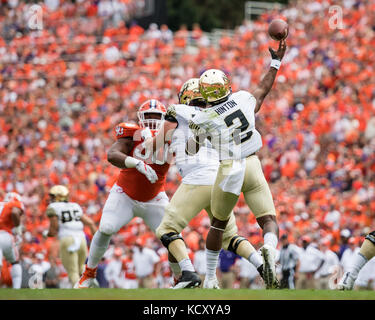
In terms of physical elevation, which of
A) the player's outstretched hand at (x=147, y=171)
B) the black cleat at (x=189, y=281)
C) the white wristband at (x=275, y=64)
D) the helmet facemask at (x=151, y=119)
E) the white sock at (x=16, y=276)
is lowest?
the white sock at (x=16, y=276)

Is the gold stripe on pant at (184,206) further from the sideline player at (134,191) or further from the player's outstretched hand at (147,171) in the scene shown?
the sideline player at (134,191)

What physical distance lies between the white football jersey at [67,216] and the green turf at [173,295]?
3879mm

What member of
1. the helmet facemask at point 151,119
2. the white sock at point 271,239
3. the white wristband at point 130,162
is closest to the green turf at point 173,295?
the white sock at point 271,239

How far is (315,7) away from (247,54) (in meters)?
1.95

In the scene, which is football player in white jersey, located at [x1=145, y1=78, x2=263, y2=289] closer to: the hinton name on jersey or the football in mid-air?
the hinton name on jersey

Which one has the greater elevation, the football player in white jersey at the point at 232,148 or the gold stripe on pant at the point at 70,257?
the football player in white jersey at the point at 232,148

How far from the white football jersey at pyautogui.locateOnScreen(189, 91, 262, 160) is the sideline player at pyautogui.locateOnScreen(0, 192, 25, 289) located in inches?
136

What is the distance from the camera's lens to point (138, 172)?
7398 millimetres

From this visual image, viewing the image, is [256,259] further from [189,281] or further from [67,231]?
[67,231]

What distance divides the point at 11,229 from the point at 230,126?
3889 millimetres

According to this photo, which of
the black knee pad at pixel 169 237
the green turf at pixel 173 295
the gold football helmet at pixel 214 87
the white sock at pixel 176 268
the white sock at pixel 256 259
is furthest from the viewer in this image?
the white sock at pixel 176 268

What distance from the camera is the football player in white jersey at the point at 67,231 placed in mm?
9805

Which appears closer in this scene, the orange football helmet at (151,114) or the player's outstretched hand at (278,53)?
the player's outstretched hand at (278,53)

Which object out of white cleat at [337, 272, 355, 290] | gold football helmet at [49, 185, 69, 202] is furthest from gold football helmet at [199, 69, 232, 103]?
gold football helmet at [49, 185, 69, 202]
